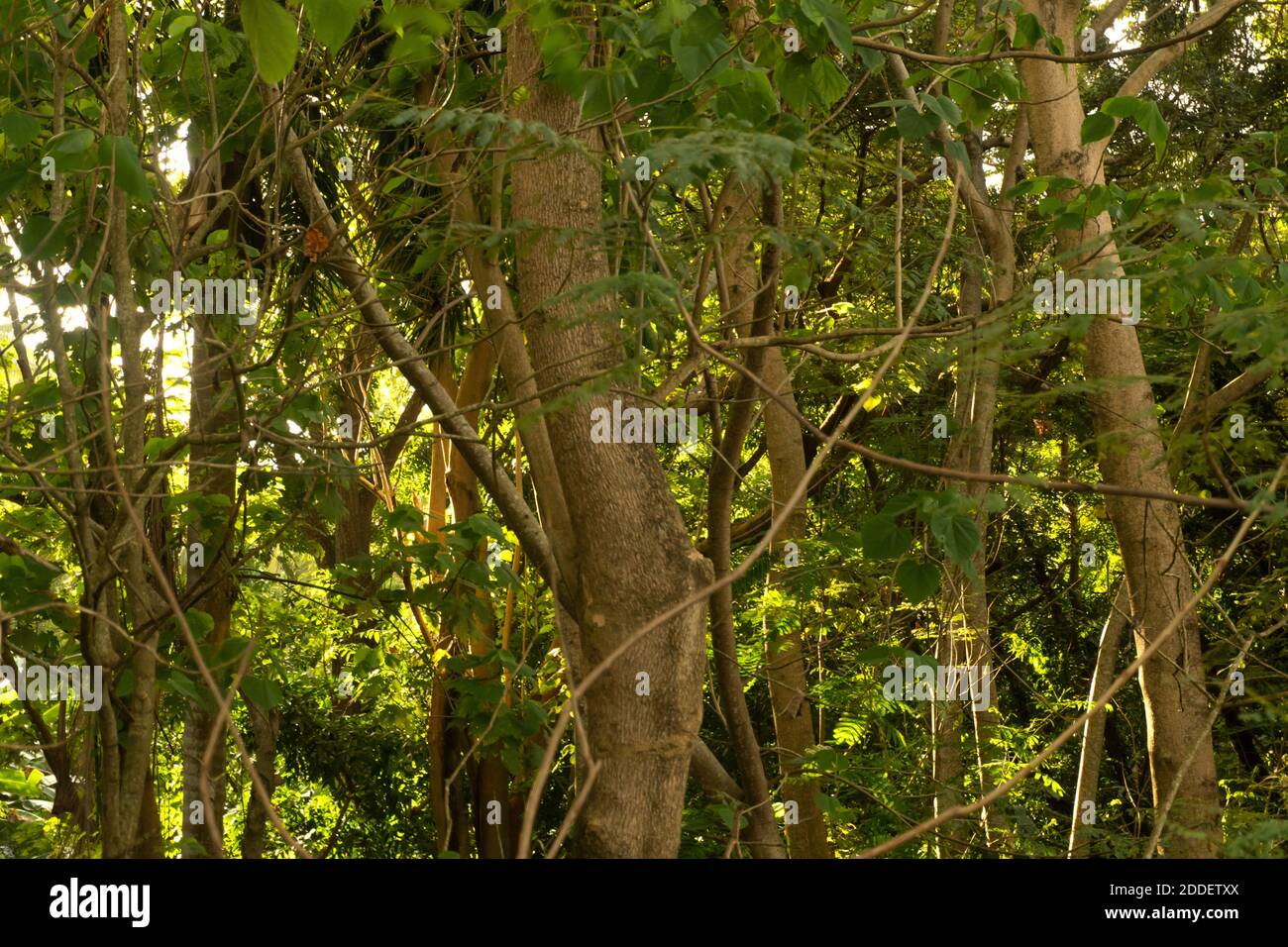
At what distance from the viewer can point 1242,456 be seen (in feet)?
8.81

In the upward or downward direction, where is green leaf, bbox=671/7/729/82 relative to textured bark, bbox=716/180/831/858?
upward

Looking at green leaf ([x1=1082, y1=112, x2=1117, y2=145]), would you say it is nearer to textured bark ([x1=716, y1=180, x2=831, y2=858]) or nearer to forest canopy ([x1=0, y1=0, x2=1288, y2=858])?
forest canopy ([x1=0, y1=0, x2=1288, y2=858])

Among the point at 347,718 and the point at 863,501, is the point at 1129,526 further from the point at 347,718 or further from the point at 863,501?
the point at 347,718

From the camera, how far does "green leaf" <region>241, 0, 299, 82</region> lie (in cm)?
219

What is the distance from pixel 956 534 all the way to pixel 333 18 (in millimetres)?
1820

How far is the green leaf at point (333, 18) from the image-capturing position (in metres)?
2.22

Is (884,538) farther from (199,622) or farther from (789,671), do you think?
(789,671)

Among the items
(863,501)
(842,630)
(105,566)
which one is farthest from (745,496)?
(105,566)

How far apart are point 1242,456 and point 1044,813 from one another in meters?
4.93

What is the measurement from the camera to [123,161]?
8.32 feet

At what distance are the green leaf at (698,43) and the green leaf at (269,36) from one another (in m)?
0.92

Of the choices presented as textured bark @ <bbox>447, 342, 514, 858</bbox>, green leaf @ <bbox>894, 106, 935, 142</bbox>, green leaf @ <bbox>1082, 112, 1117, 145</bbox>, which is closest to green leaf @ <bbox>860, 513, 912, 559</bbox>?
green leaf @ <bbox>894, 106, 935, 142</bbox>

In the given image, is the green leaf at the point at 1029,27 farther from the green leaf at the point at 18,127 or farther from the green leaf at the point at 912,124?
the green leaf at the point at 18,127

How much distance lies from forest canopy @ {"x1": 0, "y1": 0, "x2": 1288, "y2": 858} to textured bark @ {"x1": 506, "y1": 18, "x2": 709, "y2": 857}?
0.01 meters
